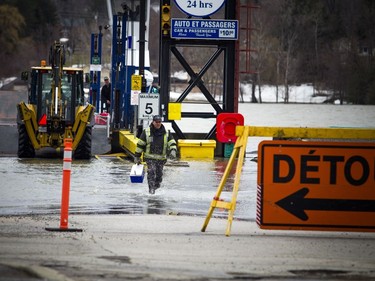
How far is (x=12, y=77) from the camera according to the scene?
9044 centimetres

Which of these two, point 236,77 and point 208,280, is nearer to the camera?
point 208,280

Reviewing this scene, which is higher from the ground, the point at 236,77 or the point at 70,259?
the point at 236,77

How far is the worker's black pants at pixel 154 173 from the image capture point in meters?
21.7

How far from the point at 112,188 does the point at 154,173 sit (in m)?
1.22

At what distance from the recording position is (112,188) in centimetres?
2259

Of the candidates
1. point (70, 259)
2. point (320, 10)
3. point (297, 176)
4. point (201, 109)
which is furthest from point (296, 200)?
point (201, 109)

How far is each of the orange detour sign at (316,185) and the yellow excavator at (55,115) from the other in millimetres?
16035

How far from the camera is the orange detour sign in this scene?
1479cm

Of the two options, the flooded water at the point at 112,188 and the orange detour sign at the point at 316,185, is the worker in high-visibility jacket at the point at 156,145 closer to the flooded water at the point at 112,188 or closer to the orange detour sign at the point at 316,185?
the flooded water at the point at 112,188

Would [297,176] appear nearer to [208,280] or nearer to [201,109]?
[208,280]

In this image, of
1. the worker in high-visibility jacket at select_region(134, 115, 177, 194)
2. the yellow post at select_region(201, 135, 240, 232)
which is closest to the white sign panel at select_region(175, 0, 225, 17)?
the worker in high-visibility jacket at select_region(134, 115, 177, 194)

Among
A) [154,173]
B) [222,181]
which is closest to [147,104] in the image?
[154,173]

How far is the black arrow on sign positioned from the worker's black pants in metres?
7.07

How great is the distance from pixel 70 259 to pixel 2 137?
88.9 ft
